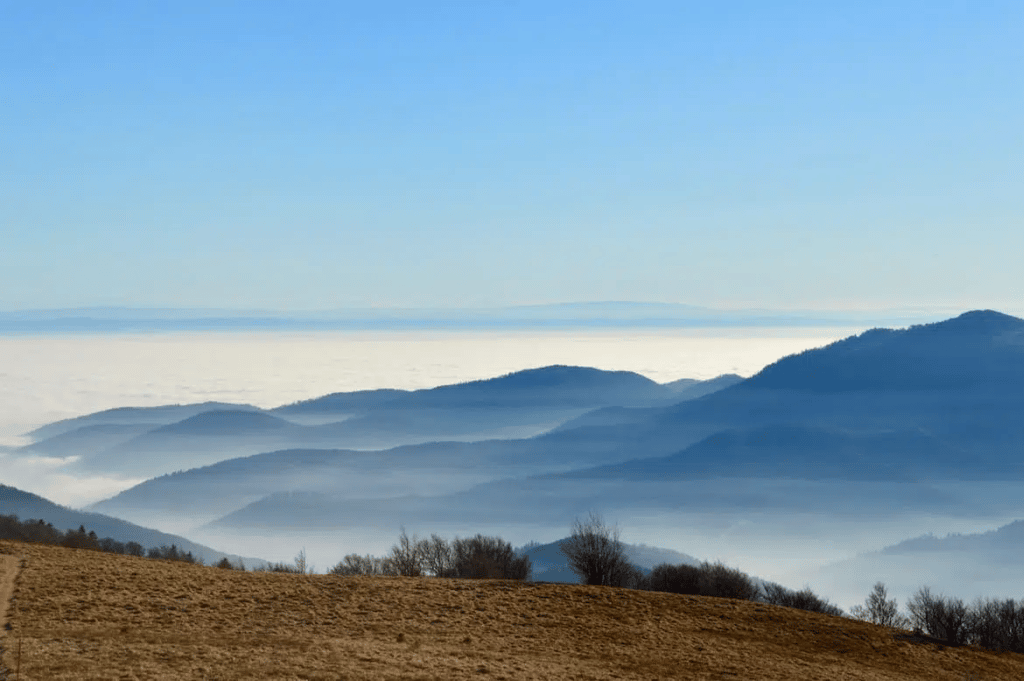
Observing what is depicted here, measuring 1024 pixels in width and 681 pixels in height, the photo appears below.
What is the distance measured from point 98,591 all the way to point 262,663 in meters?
10.3

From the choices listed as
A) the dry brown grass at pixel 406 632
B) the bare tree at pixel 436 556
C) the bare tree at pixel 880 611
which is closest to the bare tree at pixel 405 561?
the bare tree at pixel 436 556

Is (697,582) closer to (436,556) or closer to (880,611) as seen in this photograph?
(436,556)

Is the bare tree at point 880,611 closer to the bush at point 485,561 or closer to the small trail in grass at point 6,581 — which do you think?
the bush at point 485,561

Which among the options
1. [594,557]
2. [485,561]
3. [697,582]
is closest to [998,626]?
[697,582]

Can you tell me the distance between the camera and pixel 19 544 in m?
40.4

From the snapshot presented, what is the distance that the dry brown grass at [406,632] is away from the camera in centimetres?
2655

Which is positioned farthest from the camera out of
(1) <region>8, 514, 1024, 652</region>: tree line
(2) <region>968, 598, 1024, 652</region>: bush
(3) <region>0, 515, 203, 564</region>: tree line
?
(3) <region>0, 515, 203, 564</region>: tree line

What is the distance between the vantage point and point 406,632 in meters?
32.6

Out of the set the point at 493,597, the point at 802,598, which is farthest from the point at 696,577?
the point at 493,597

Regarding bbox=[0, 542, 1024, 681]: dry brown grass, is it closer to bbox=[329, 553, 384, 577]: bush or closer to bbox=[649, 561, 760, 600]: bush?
bbox=[649, 561, 760, 600]: bush

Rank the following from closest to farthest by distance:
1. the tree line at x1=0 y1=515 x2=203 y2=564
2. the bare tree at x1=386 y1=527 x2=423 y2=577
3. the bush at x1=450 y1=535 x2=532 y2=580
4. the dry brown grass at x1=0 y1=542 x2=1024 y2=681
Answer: the dry brown grass at x1=0 y1=542 x2=1024 y2=681
the bare tree at x1=386 y1=527 x2=423 y2=577
the bush at x1=450 y1=535 x2=532 y2=580
the tree line at x1=0 y1=515 x2=203 y2=564

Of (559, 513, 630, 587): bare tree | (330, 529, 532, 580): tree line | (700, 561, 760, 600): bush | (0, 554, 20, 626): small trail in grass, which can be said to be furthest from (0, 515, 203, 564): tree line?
(0, 554, 20, 626): small trail in grass

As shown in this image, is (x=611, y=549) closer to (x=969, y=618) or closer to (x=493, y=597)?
(x=493, y=597)

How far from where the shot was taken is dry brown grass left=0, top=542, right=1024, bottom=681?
26547mm
